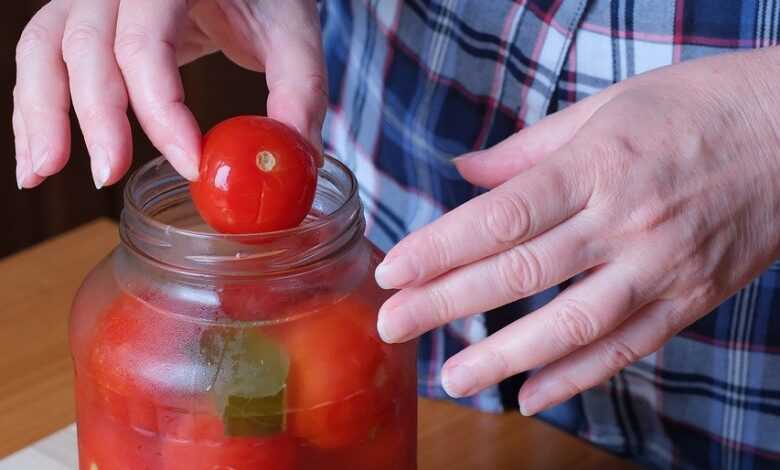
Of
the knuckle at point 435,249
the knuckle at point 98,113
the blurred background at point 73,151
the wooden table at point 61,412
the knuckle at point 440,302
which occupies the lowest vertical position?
the blurred background at point 73,151

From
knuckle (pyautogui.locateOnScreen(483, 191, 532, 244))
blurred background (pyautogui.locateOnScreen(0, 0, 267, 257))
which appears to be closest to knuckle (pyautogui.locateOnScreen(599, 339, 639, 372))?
knuckle (pyautogui.locateOnScreen(483, 191, 532, 244))

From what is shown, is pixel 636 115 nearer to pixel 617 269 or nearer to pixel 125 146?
pixel 617 269

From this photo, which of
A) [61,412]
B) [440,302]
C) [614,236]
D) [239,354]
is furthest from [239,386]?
[61,412]

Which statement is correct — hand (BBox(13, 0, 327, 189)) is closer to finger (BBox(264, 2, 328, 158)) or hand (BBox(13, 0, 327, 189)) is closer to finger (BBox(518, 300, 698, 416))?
finger (BBox(264, 2, 328, 158))

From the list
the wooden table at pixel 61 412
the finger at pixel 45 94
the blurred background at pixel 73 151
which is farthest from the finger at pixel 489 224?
the blurred background at pixel 73 151

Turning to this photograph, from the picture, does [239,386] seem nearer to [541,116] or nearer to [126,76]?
[126,76]

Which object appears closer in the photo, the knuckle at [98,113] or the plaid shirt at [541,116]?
the knuckle at [98,113]

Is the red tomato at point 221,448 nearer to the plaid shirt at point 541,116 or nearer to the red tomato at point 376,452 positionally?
the red tomato at point 376,452

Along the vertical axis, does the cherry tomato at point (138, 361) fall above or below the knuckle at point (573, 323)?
below
